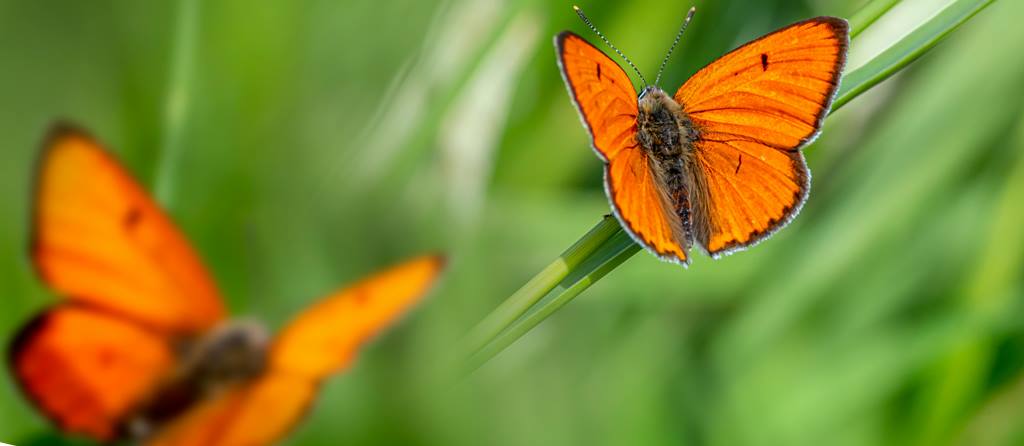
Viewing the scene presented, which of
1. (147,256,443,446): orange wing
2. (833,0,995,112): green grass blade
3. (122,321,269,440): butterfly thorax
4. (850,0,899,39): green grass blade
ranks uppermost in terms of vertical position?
(122,321,269,440): butterfly thorax

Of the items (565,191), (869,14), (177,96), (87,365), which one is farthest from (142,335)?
(869,14)

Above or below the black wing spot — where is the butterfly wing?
below

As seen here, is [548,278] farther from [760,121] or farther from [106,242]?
[106,242]

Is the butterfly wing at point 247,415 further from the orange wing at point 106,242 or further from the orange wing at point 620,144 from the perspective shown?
the orange wing at point 620,144

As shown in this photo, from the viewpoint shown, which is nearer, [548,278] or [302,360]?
[548,278]

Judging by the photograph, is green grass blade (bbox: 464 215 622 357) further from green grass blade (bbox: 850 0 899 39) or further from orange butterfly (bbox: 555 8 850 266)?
green grass blade (bbox: 850 0 899 39)

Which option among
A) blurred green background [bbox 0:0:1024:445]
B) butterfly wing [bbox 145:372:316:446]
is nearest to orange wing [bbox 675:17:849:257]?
blurred green background [bbox 0:0:1024:445]
